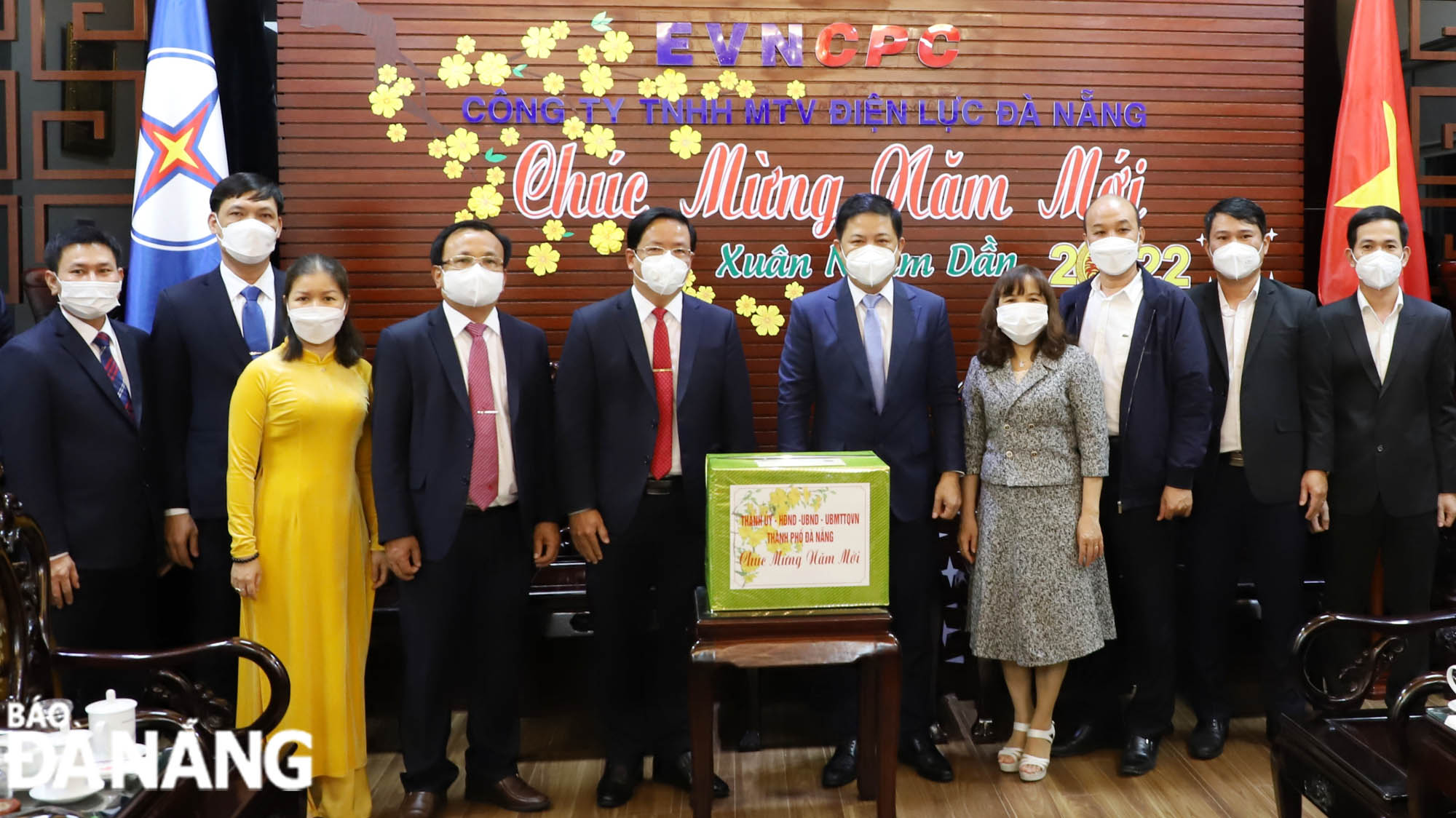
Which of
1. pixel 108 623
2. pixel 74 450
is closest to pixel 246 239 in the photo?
pixel 74 450

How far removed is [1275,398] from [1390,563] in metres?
0.66

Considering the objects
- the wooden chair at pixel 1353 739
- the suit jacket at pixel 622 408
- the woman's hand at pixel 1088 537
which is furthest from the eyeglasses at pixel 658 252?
the wooden chair at pixel 1353 739

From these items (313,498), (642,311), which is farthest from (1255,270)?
(313,498)

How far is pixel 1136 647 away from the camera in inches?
125

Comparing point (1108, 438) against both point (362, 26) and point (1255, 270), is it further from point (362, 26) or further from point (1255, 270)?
point (362, 26)

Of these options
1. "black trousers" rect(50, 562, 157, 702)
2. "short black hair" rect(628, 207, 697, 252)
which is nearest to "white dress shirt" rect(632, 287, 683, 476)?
"short black hair" rect(628, 207, 697, 252)

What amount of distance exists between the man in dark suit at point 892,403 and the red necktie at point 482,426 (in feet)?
2.70

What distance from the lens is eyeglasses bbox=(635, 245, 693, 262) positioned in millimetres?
2895

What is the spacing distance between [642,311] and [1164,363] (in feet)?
5.08

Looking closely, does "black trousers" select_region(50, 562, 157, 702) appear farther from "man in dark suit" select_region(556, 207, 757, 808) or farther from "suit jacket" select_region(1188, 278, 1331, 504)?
"suit jacket" select_region(1188, 278, 1331, 504)

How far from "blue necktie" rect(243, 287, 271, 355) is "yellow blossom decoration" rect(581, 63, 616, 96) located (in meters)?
1.50

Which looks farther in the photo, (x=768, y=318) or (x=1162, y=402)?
(x=768, y=318)

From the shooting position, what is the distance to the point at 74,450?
2768 mm

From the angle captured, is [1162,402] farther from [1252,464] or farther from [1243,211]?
[1243,211]
